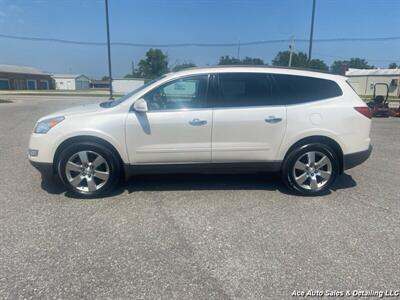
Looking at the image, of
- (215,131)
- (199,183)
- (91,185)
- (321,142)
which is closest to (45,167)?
(91,185)

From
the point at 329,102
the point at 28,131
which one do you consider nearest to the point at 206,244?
the point at 329,102

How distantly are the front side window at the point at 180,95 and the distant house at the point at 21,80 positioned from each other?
81.5 meters

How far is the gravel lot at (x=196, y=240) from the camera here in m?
2.48

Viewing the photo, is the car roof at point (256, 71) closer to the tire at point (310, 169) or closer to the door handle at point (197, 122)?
the door handle at point (197, 122)

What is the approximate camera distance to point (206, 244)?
3080 mm

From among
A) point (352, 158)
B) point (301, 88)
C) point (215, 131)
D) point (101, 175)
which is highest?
point (301, 88)

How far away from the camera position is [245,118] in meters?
4.12

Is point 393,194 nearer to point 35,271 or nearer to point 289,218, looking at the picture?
point 289,218

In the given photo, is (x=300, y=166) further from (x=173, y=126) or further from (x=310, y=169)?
(x=173, y=126)

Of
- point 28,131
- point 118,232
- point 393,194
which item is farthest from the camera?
point 28,131

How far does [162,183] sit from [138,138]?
3.26ft

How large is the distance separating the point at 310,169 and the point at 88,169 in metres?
3.19

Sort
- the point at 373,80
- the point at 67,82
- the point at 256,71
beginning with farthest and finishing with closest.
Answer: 1. the point at 67,82
2. the point at 373,80
3. the point at 256,71

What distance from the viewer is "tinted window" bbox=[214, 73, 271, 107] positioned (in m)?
4.15
